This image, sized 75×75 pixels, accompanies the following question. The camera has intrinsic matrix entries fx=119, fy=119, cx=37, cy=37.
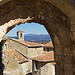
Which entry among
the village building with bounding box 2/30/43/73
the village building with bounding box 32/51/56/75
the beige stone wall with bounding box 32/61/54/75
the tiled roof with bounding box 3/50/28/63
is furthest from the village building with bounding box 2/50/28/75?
the beige stone wall with bounding box 32/61/54/75

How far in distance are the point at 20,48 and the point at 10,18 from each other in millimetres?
15287

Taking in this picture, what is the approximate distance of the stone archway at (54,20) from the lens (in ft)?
9.55

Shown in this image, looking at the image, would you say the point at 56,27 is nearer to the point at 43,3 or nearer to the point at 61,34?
the point at 61,34

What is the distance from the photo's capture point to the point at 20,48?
58.5 ft

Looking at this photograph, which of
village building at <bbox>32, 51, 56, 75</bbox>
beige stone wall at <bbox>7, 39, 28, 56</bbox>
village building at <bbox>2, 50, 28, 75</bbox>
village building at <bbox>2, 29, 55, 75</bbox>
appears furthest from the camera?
beige stone wall at <bbox>7, 39, 28, 56</bbox>

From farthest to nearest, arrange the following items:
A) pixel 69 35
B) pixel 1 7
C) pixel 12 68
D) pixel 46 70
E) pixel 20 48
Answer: pixel 20 48, pixel 12 68, pixel 46 70, pixel 69 35, pixel 1 7

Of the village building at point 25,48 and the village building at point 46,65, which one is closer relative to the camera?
the village building at point 46,65

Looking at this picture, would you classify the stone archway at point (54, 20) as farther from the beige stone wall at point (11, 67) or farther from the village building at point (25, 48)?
the village building at point (25, 48)

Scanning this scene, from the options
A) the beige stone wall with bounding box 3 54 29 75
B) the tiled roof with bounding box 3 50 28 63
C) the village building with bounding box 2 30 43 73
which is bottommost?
the beige stone wall with bounding box 3 54 29 75

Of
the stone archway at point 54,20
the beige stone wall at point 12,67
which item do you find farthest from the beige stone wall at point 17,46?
the stone archway at point 54,20

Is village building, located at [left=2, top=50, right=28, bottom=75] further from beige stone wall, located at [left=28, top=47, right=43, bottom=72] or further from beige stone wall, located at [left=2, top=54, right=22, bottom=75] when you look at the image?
beige stone wall, located at [left=28, top=47, right=43, bottom=72]

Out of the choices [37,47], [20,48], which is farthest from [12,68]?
[37,47]

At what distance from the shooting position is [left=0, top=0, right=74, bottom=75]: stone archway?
291 centimetres

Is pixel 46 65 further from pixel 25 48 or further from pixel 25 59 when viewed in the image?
pixel 25 48
